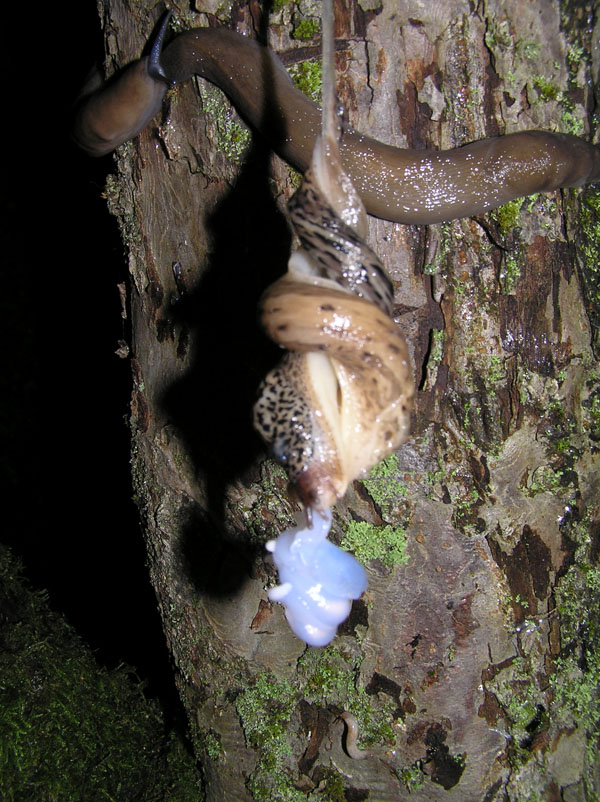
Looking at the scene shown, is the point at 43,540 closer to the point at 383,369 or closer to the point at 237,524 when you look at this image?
the point at 237,524

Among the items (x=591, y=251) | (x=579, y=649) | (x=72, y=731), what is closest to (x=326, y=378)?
(x=591, y=251)

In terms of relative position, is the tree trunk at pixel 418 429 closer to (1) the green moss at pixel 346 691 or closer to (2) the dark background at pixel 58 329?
(1) the green moss at pixel 346 691

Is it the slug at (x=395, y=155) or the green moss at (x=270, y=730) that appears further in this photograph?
the green moss at (x=270, y=730)

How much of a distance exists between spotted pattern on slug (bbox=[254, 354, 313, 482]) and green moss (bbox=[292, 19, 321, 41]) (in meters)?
1.08

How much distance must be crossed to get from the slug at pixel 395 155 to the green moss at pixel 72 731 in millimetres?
2542

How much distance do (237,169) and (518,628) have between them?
1627 mm

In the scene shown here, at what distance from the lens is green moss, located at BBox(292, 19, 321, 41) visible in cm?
163

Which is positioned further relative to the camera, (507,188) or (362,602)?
(362,602)

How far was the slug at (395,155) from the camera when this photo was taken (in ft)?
5.45

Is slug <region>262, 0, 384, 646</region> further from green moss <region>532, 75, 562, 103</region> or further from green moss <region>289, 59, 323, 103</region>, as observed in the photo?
green moss <region>532, 75, 562, 103</region>

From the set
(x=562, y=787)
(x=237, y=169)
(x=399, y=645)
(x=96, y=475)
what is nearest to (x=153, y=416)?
(x=237, y=169)

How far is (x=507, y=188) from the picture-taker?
5.47 feet

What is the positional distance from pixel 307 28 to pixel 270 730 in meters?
2.28

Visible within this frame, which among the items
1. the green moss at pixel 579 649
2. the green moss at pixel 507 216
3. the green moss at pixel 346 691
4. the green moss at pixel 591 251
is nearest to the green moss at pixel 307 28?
the green moss at pixel 507 216
